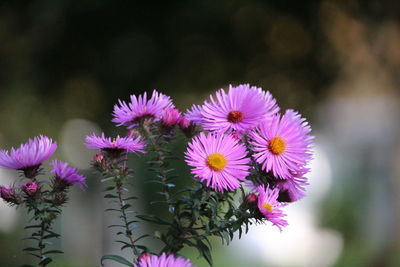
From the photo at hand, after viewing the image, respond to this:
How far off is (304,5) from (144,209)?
2.62 meters

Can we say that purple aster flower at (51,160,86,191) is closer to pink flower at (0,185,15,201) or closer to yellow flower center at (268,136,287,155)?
pink flower at (0,185,15,201)

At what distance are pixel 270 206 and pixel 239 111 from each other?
0.52 ft

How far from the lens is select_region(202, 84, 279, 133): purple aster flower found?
3.40ft

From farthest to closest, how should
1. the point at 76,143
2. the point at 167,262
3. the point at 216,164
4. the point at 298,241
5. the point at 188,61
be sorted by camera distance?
the point at 76,143
the point at 298,241
the point at 188,61
the point at 216,164
the point at 167,262

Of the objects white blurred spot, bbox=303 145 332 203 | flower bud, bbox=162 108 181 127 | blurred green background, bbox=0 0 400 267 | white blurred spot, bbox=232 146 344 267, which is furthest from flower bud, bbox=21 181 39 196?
white blurred spot, bbox=303 145 332 203

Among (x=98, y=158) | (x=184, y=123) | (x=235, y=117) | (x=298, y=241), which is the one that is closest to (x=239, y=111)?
(x=235, y=117)

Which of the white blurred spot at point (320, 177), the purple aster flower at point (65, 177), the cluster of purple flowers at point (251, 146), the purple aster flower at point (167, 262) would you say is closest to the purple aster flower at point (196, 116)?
the cluster of purple flowers at point (251, 146)

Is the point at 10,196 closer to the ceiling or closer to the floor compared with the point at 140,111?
closer to the floor

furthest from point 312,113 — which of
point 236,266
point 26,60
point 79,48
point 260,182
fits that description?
point 260,182

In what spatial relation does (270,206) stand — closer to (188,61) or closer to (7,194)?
(7,194)

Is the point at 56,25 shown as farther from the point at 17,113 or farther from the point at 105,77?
the point at 17,113

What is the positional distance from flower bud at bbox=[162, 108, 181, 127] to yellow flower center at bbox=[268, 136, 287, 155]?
17 centimetres

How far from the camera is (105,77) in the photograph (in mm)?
5633

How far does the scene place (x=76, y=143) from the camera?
721 cm
